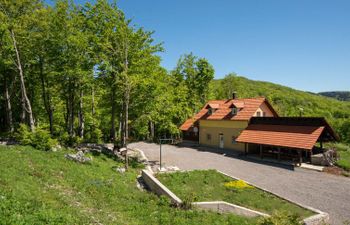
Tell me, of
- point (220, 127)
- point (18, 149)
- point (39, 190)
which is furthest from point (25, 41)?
point (220, 127)

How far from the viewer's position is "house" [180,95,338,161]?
23.9 metres

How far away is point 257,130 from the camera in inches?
1109

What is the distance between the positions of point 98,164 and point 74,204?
Result: 8.19 m

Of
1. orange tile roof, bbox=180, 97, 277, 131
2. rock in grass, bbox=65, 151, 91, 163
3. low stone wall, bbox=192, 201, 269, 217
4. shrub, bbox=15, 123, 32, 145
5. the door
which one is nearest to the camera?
low stone wall, bbox=192, 201, 269, 217

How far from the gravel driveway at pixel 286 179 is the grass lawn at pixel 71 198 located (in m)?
5.93

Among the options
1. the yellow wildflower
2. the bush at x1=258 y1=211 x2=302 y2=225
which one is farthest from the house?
the bush at x1=258 y1=211 x2=302 y2=225

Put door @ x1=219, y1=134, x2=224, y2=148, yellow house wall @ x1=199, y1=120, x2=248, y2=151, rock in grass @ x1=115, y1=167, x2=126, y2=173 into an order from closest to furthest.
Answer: rock in grass @ x1=115, y1=167, x2=126, y2=173, yellow house wall @ x1=199, y1=120, x2=248, y2=151, door @ x1=219, y1=134, x2=224, y2=148

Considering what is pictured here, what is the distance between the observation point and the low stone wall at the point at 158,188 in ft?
42.9

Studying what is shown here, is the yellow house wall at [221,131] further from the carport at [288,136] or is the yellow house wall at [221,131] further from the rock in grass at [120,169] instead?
the rock in grass at [120,169]

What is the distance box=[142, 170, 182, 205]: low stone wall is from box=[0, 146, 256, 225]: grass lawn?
52 cm

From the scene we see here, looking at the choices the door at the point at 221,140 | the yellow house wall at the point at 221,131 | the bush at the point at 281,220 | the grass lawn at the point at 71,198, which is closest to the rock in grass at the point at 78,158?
the grass lawn at the point at 71,198

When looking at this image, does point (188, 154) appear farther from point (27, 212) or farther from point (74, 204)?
point (27, 212)

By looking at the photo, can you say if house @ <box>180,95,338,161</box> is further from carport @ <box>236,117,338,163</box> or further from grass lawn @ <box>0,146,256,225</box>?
grass lawn @ <box>0,146,256,225</box>

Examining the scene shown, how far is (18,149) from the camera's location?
677 inches
